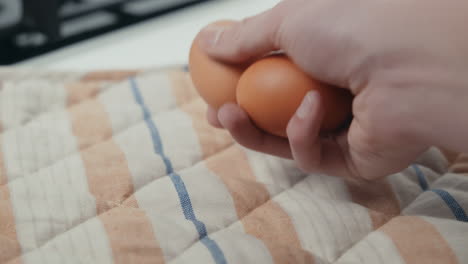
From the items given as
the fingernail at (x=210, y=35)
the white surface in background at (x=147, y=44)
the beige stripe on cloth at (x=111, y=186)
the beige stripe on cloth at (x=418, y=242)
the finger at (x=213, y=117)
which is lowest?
the white surface in background at (x=147, y=44)

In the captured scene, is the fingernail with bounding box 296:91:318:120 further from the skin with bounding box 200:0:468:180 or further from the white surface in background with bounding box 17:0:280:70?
the white surface in background with bounding box 17:0:280:70

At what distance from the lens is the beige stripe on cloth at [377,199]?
20.6 inches

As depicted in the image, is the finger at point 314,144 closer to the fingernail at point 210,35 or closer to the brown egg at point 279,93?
the brown egg at point 279,93

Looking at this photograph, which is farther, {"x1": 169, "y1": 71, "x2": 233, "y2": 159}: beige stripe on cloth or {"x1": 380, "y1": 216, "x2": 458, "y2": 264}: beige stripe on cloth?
{"x1": 169, "y1": 71, "x2": 233, "y2": 159}: beige stripe on cloth

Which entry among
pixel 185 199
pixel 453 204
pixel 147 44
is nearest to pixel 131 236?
pixel 185 199

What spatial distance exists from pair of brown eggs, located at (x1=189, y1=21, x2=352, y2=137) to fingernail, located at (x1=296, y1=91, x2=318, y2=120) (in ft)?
0.04

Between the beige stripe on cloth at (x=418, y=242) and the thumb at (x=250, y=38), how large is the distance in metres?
0.19

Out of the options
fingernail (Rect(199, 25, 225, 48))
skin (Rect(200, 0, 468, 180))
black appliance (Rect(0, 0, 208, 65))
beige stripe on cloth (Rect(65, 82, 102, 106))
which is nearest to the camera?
skin (Rect(200, 0, 468, 180))

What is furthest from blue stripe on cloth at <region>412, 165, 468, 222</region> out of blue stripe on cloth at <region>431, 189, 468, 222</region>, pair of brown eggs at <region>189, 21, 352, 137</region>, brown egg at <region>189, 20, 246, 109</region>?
brown egg at <region>189, 20, 246, 109</region>

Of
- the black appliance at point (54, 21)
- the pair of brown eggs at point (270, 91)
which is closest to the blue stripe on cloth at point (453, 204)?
the pair of brown eggs at point (270, 91)

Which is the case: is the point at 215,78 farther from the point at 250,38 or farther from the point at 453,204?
the point at 453,204

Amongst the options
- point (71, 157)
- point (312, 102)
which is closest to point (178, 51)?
point (71, 157)

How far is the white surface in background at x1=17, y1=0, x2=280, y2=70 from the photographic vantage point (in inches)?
38.4

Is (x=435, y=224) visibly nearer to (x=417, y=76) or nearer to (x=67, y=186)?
(x=417, y=76)
